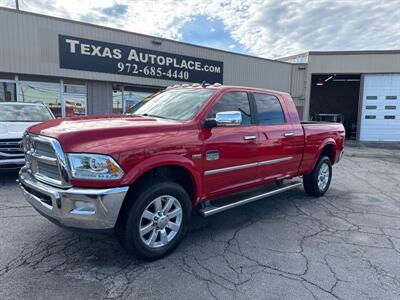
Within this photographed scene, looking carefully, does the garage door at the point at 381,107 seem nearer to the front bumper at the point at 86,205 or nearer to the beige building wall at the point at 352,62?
the beige building wall at the point at 352,62

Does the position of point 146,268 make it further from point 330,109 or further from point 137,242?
Answer: point 330,109

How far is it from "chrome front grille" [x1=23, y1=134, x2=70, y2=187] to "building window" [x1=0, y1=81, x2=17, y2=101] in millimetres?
10535

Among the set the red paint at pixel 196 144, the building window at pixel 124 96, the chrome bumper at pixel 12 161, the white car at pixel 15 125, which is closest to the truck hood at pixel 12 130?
the white car at pixel 15 125

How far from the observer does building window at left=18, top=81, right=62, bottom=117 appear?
40.3 ft

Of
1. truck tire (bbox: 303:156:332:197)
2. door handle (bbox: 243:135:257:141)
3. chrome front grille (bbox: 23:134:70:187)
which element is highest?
door handle (bbox: 243:135:257:141)

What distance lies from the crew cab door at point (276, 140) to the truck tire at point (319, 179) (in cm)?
80

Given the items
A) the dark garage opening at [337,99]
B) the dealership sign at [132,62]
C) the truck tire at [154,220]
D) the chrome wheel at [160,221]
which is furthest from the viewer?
the dark garage opening at [337,99]

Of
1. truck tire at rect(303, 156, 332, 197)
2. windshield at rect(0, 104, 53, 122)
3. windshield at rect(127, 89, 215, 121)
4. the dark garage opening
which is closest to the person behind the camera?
windshield at rect(127, 89, 215, 121)

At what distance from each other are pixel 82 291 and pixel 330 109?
30199 millimetres

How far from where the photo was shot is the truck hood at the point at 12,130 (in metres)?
6.23

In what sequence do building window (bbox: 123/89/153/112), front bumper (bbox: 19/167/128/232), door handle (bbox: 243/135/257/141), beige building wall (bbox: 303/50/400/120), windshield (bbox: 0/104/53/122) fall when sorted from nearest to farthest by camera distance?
front bumper (bbox: 19/167/128/232) → door handle (bbox: 243/135/257/141) → windshield (bbox: 0/104/53/122) → building window (bbox: 123/89/153/112) → beige building wall (bbox: 303/50/400/120)

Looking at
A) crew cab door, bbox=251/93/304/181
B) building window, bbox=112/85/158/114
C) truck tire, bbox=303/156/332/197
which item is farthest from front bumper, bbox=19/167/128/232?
building window, bbox=112/85/158/114

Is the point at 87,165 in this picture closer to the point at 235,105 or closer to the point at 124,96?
the point at 235,105

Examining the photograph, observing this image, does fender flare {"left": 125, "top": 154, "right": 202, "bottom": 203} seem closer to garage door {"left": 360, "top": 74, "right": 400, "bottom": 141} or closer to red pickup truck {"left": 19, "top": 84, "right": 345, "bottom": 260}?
red pickup truck {"left": 19, "top": 84, "right": 345, "bottom": 260}
